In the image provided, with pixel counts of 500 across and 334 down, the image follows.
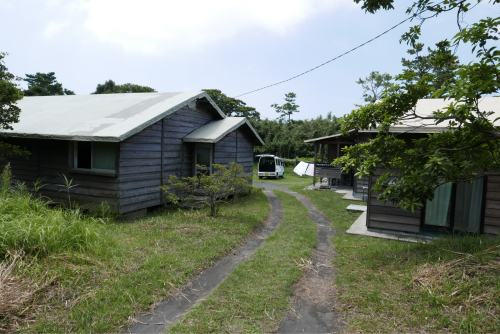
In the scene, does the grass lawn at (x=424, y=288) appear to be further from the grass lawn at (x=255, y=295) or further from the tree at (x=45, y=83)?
the tree at (x=45, y=83)

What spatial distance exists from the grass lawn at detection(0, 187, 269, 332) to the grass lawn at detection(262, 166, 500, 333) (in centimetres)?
281

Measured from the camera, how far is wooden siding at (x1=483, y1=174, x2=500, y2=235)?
7613mm

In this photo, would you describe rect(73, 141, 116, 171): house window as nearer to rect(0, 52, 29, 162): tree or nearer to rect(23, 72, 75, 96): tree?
rect(0, 52, 29, 162): tree

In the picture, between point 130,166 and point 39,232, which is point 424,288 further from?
point 130,166

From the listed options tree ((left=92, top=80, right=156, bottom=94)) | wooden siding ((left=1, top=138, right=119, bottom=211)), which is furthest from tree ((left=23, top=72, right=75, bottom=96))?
wooden siding ((left=1, top=138, right=119, bottom=211))

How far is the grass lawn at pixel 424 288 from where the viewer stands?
12.9 ft

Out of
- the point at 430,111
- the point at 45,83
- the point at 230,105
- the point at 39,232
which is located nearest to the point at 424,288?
the point at 39,232

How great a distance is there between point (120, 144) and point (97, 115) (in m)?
2.31

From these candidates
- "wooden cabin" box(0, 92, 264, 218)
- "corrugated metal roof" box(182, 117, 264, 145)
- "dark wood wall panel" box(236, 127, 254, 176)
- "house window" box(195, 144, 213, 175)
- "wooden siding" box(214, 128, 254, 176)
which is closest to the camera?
"wooden cabin" box(0, 92, 264, 218)

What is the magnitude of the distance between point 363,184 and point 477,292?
36.3ft

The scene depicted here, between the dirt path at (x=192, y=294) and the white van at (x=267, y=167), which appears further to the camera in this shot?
the white van at (x=267, y=167)

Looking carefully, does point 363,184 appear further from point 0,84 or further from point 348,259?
point 0,84

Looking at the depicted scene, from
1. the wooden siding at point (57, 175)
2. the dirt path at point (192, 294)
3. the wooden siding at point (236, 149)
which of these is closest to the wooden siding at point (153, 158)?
the wooden siding at point (57, 175)

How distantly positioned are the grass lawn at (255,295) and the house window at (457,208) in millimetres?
3433
